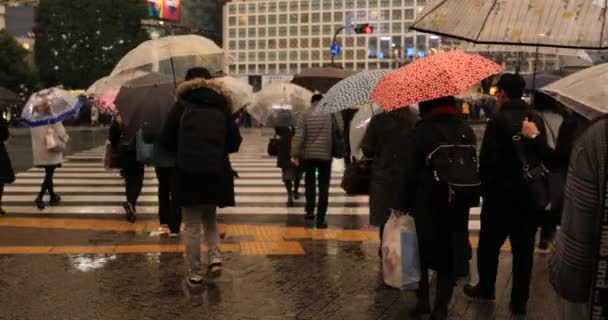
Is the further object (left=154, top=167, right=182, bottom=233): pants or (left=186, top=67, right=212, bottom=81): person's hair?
(left=154, top=167, right=182, bottom=233): pants

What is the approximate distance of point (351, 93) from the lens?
240 inches

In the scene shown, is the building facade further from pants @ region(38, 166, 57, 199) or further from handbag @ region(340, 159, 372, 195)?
handbag @ region(340, 159, 372, 195)

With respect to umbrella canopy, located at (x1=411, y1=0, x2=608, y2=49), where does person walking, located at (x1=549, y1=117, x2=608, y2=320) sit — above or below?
below

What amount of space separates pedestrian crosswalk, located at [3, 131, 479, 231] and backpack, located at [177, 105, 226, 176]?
4.19 metres

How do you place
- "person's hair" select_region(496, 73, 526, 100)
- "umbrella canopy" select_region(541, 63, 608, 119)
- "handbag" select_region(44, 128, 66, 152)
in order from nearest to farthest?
"umbrella canopy" select_region(541, 63, 608, 119), "person's hair" select_region(496, 73, 526, 100), "handbag" select_region(44, 128, 66, 152)

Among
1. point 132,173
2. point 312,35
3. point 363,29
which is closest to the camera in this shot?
point 132,173

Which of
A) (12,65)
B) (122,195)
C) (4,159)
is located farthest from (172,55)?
(12,65)

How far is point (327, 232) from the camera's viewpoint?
328 inches

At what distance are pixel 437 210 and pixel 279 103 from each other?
696cm

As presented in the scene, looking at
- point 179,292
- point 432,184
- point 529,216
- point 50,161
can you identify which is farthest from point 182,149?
point 50,161

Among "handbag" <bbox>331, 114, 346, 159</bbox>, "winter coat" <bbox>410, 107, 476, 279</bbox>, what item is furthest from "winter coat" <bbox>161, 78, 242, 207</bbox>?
"handbag" <bbox>331, 114, 346, 159</bbox>

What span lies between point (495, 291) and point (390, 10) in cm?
7420

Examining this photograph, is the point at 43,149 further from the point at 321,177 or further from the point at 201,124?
the point at 201,124

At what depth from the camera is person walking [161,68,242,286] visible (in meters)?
5.59
